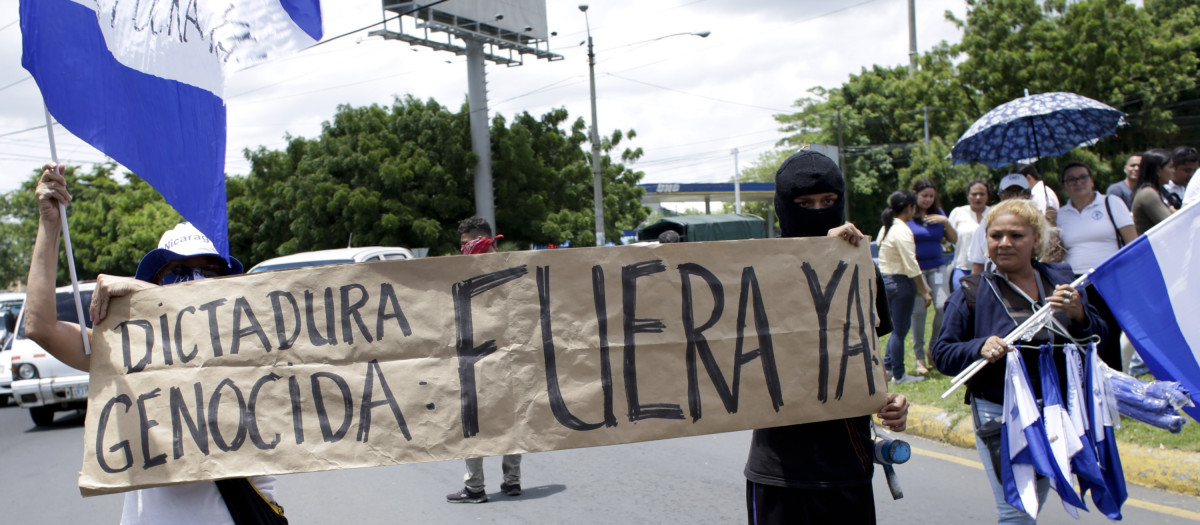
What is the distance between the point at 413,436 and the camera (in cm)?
259

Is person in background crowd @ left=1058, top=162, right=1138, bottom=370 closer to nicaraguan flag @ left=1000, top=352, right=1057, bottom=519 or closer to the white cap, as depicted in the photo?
the white cap

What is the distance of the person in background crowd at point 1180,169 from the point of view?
730 centimetres

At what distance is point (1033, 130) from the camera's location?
7453 millimetres

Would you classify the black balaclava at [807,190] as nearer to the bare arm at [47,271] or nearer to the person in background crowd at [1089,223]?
the bare arm at [47,271]

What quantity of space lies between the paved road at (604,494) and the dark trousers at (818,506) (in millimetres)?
2391

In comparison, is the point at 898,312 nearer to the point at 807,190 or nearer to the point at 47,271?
the point at 807,190

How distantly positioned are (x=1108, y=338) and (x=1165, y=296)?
10.2 inches

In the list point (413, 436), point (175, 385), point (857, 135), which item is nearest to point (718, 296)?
point (413, 436)

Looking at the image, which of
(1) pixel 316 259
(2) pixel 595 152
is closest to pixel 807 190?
(1) pixel 316 259

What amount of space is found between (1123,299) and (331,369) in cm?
287

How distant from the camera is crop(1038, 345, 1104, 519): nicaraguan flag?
3.06m

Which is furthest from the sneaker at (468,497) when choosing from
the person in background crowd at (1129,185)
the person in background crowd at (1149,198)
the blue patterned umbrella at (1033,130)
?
the person in background crowd at (1129,185)

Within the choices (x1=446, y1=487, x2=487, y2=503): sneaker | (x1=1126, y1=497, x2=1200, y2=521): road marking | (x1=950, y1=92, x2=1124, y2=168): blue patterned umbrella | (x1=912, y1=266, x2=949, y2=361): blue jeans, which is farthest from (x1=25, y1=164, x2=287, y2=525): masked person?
(x1=912, y1=266, x2=949, y2=361): blue jeans

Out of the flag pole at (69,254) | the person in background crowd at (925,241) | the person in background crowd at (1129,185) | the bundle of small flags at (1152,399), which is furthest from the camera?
the person in background crowd at (925,241)
